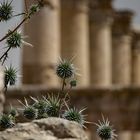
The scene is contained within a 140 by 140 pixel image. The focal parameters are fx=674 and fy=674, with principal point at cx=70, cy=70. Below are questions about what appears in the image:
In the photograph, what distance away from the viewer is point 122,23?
4666 cm

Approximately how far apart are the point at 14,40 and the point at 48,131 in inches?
46.2

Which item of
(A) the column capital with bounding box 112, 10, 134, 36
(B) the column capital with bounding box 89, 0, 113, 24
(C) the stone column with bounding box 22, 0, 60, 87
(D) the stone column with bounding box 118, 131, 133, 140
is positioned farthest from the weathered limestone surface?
(A) the column capital with bounding box 112, 10, 134, 36

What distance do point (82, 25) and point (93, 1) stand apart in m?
6.32

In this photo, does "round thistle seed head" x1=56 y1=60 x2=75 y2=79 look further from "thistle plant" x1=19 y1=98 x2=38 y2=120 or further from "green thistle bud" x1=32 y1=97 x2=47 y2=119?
"thistle plant" x1=19 y1=98 x2=38 y2=120

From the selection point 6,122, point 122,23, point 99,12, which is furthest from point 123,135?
point 6,122

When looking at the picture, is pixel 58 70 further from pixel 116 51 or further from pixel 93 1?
pixel 116 51

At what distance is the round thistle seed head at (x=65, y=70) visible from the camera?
18.3 feet

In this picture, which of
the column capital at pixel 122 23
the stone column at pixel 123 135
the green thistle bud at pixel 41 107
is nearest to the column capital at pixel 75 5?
the stone column at pixel 123 135

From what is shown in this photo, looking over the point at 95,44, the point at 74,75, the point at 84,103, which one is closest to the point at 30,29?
the point at 84,103

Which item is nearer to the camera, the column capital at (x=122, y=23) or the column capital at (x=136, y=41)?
the column capital at (x=122, y=23)

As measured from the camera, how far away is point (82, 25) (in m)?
30.0

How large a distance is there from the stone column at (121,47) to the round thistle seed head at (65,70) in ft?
125

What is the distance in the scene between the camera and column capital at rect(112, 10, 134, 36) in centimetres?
4591

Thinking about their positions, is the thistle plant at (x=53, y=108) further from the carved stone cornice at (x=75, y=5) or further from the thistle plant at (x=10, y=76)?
the carved stone cornice at (x=75, y=5)
